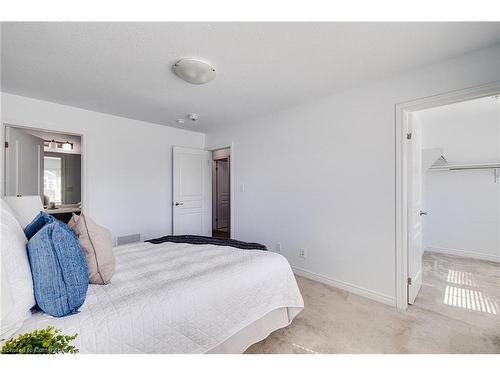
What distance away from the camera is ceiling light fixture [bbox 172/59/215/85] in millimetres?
2010

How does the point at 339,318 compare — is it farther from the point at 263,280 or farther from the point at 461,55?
the point at 461,55

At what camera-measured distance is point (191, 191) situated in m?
4.41

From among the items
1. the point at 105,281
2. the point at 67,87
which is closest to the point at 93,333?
the point at 105,281

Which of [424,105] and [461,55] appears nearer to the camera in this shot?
[461,55]

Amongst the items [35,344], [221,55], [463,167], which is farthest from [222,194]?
[35,344]

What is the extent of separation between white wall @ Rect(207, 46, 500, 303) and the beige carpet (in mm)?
298

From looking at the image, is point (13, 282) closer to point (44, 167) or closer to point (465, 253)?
point (465, 253)

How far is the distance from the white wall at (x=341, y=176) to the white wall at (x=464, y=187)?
174cm

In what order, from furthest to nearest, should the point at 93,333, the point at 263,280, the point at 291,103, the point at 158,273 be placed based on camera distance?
the point at 291,103 < the point at 263,280 < the point at 158,273 < the point at 93,333

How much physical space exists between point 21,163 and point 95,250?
264 centimetres

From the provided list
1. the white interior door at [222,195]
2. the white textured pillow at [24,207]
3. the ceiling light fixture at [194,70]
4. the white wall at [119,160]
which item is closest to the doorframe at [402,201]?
the ceiling light fixture at [194,70]

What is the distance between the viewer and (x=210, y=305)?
1.39m

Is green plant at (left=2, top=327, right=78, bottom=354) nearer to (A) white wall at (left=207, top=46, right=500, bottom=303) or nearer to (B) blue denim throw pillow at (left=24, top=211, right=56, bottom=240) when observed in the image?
(B) blue denim throw pillow at (left=24, top=211, right=56, bottom=240)
